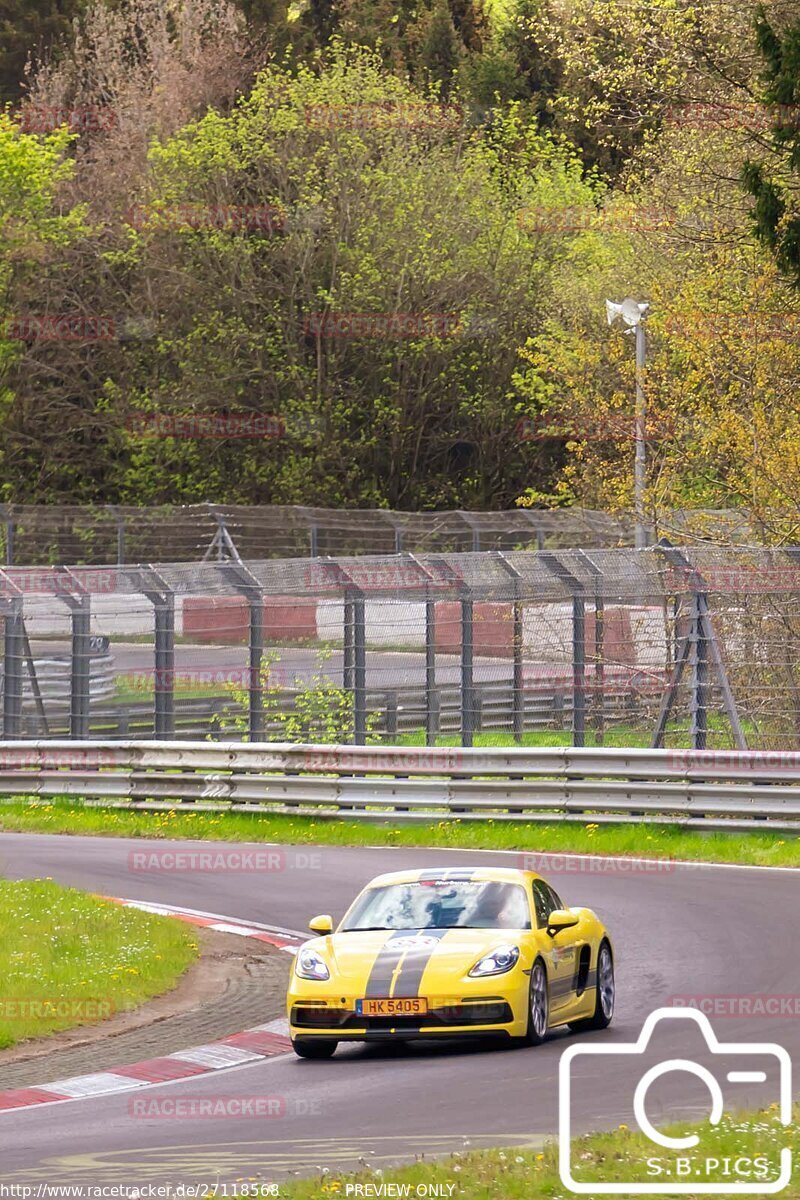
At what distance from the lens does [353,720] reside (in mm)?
25016

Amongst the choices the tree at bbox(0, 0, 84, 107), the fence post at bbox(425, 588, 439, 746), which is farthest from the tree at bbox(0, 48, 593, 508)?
the fence post at bbox(425, 588, 439, 746)

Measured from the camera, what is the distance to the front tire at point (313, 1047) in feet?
38.4

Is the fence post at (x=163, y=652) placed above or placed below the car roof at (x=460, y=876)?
above

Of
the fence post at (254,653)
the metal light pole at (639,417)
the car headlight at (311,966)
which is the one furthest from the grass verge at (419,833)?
the car headlight at (311,966)

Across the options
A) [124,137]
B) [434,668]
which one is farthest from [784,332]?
[124,137]

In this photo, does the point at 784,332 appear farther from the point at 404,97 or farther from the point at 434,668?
the point at 404,97

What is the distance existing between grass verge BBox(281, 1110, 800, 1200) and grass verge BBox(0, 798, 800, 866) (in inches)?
467

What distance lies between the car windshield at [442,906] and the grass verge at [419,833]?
780 centimetres

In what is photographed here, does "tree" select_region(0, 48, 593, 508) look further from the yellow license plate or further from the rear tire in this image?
the yellow license plate

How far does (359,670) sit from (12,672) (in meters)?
4.99

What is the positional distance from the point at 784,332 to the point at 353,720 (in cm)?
910

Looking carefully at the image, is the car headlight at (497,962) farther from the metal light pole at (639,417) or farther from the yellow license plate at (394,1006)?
the metal light pole at (639,417)

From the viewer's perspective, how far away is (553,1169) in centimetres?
763

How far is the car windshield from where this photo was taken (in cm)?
1222
